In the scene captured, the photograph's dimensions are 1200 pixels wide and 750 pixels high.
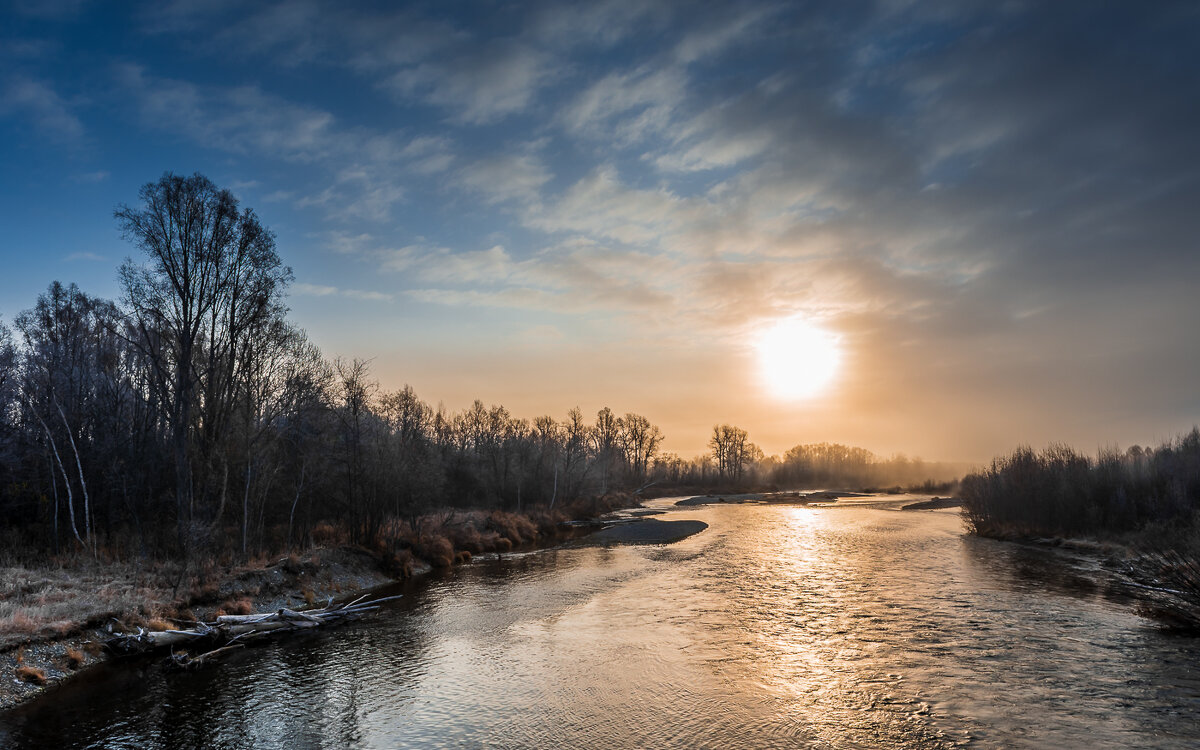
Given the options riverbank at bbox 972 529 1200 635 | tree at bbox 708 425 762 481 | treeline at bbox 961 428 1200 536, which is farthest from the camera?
tree at bbox 708 425 762 481

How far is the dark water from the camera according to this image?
12.3m

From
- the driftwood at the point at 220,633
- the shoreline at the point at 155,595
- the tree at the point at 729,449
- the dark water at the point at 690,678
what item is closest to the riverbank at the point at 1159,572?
the dark water at the point at 690,678

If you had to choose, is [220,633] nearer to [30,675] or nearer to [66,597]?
[30,675]

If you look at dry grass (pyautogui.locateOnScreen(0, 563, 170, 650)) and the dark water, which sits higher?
dry grass (pyautogui.locateOnScreen(0, 563, 170, 650))

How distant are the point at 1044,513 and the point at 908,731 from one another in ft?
129

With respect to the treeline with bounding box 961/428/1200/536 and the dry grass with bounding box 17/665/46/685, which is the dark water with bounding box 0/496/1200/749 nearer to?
the dry grass with bounding box 17/665/46/685

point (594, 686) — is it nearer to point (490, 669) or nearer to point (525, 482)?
point (490, 669)

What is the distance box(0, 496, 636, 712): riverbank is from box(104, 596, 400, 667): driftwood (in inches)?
29.7

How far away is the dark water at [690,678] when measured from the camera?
12320 millimetres

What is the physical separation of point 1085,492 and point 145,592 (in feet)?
170

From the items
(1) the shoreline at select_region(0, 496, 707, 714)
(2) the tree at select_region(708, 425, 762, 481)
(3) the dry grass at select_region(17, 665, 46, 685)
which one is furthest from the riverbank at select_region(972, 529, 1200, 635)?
(2) the tree at select_region(708, 425, 762, 481)

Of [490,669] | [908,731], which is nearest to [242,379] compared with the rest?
[490,669]

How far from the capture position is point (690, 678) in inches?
615

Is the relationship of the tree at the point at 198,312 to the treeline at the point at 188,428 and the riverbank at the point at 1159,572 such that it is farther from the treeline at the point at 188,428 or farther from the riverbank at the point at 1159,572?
the riverbank at the point at 1159,572
